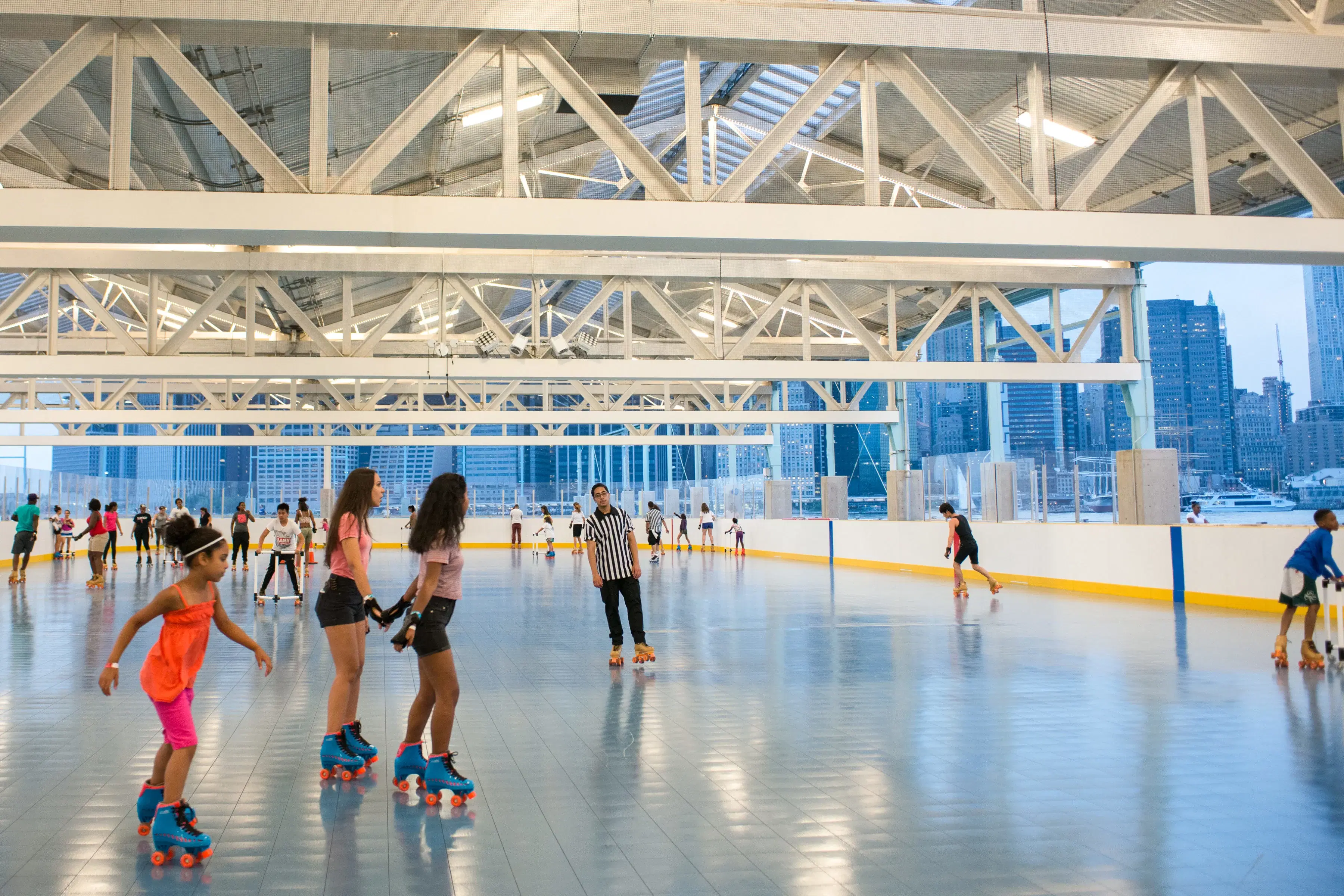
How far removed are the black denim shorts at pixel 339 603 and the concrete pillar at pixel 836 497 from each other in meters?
23.1

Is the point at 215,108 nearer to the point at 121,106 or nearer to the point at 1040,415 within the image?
the point at 121,106

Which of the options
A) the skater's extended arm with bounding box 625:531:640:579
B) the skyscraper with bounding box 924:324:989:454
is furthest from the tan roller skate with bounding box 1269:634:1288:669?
the skyscraper with bounding box 924:324:989:454

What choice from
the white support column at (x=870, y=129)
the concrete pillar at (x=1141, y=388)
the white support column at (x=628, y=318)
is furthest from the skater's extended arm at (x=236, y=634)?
the concrete pillar at (x=1141, y=388)

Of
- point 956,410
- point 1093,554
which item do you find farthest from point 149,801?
point 956,410

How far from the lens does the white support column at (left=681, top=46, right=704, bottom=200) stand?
723 cm

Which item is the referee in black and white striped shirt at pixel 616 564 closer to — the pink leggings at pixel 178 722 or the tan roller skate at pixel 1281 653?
the pink leggings at pixel 178 722

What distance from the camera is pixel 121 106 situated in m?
6.86

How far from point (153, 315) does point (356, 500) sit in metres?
10.5

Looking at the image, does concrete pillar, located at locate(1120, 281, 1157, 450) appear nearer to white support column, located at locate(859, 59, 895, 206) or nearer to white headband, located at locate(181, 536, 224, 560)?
white support column, located at locate(859, 59, 895, 206)

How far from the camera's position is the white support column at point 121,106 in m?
6.83

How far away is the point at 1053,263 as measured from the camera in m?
16.6

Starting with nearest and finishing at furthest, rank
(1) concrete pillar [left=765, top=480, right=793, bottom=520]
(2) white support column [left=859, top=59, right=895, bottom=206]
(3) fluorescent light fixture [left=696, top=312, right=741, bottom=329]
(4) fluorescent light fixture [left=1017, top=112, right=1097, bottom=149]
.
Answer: (2) white support column [left=859, top=59, right=895, bottom=206], (4) fluorescent light fixture [left=1017, top=112, right=1097, bottom=149], (3) fluorescent light fixture [left=696, top=312, right=741, bottom=329], (1) concrete pillar [left=765, top=480, right=793, bottom=520]

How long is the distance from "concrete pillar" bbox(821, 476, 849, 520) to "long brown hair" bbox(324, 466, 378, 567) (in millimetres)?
23050

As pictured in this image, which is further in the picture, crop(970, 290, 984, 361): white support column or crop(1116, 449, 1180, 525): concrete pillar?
crop(970, 290, 984, 361): white support column
